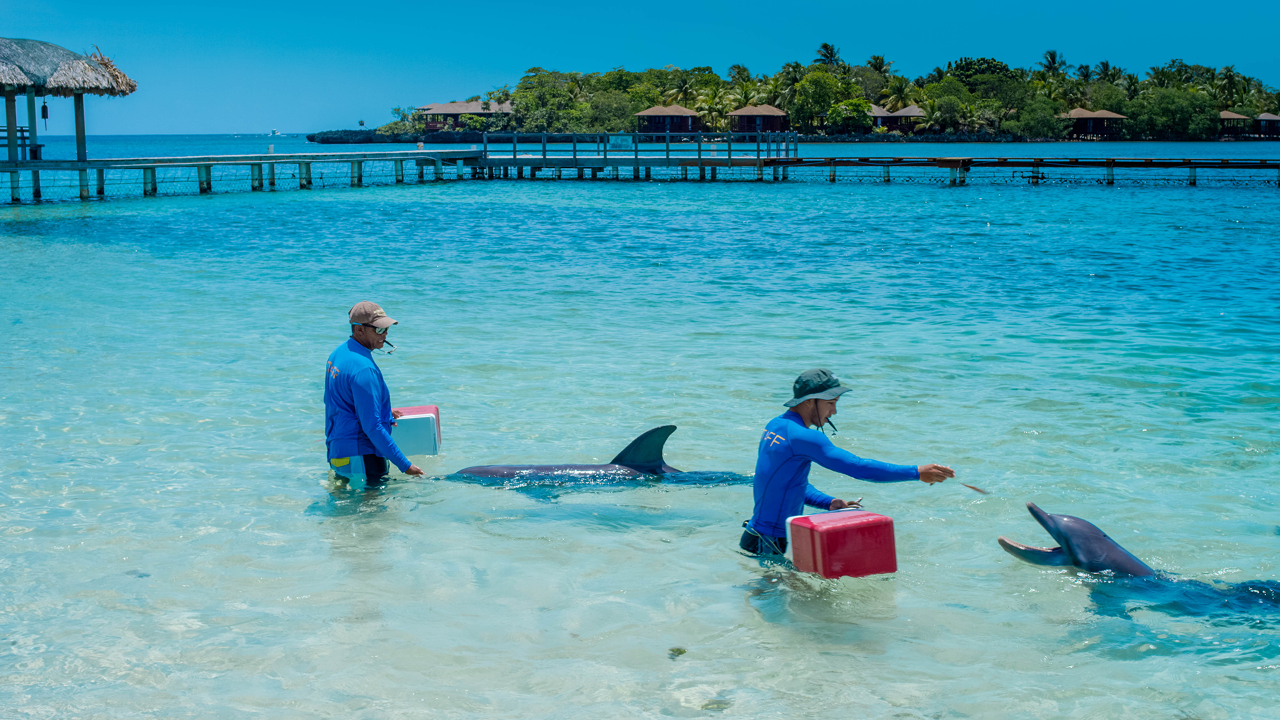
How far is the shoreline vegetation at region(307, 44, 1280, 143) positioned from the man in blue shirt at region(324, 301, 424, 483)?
9581 cm

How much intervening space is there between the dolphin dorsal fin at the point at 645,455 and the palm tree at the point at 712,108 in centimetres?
9535

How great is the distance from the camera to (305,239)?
903 inches

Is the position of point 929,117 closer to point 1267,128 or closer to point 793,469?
point 1267,128

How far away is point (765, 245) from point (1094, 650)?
1765 centimetres

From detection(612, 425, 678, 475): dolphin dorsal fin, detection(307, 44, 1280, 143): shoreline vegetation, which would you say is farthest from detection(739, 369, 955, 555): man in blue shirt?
detection(307, 44, 1280, 143): shoreline vegetation

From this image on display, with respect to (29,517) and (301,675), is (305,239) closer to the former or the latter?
(29,517)

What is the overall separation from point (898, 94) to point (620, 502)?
402ft

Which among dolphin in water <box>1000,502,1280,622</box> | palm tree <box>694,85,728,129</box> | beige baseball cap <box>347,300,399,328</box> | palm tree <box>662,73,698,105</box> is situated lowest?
dolphin in water <box>1000,502,1280,622</box>

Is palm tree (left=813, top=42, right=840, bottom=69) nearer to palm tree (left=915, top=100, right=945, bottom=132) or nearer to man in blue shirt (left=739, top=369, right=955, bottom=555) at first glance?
palm tree (left=915, top=100, right=945, bottom=132)

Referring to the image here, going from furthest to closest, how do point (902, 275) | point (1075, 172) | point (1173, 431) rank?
1. point (1075, 172)
2. point (902, 275)
3. point (1173, 431)

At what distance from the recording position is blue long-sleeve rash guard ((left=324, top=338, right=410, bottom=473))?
5387mm

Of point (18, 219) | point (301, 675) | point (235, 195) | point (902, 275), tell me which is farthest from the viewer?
point (235, 195)

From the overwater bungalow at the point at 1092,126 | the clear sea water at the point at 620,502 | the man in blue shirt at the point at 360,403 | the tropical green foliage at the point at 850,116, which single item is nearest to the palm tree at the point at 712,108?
the tropical green foliage at the point at 850,116

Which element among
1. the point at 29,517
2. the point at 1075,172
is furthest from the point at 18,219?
the point at 1075,172
